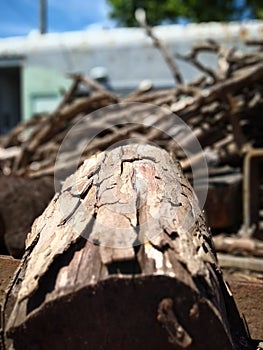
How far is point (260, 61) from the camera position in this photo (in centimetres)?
518

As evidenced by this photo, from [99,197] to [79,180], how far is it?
0.28m

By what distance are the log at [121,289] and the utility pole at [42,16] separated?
13014 mm

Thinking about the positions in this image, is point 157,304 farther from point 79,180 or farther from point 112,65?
point 112,65

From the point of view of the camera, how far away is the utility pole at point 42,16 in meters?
14.5

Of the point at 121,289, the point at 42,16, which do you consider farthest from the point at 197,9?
the point at 121,289

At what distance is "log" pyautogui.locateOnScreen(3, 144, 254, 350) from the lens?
1205 millimetres

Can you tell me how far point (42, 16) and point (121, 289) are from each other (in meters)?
15.3

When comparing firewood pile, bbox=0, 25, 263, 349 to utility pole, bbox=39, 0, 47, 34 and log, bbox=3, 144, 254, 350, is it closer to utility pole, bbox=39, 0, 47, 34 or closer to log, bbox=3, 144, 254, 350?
log, bbox=3, 144, 254, 350

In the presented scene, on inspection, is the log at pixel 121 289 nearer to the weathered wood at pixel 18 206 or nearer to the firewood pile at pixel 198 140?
the weathered wood at pixel 18 206

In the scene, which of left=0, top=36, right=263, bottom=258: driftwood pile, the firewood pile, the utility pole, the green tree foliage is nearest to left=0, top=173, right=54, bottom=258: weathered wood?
the firewood pile

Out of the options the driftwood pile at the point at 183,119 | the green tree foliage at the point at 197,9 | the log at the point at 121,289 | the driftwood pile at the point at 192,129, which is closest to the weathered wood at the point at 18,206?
the driftwood pile at the point at 192,129

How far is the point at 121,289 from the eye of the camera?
1.21 m

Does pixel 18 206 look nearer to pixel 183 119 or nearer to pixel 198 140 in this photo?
pixel 183 119

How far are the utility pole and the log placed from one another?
42.7ft
